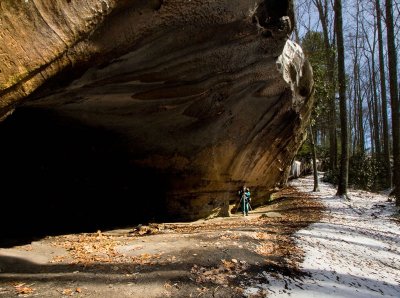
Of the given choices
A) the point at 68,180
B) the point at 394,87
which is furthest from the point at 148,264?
the point at 394,87

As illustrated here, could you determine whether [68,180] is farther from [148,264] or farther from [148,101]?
[148,264]

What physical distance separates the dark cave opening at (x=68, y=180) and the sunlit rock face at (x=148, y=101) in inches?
1.4

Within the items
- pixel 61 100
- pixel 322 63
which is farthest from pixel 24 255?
pixel 322 63

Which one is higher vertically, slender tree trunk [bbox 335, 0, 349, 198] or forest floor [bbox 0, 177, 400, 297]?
slender tree trunk [bbox 335, 0, 349, 198]

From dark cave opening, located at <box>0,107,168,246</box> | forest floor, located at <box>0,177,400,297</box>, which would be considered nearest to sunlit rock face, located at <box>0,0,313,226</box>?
dark cave opening, located at <box>0,107,168,246</box>

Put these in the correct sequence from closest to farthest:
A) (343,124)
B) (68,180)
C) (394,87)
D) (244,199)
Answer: (68,180) < (244,199) < (394,87) < (343,124)

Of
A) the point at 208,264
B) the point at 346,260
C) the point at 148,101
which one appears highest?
the point at 148,101

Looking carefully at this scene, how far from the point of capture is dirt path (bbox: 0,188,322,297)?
505cm

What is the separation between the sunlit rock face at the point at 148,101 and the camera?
515 centimetres

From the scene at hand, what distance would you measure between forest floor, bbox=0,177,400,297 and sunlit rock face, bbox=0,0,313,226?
244cm

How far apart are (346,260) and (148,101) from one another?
19.5 feet

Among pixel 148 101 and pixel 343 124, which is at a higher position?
pixel 343 124

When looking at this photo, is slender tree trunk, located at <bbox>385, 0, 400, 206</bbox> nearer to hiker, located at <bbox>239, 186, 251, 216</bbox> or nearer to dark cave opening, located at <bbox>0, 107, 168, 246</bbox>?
hiker, located at <bbox>239, 186, 251, 216</bbox>

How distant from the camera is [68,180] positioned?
11.5 metres
